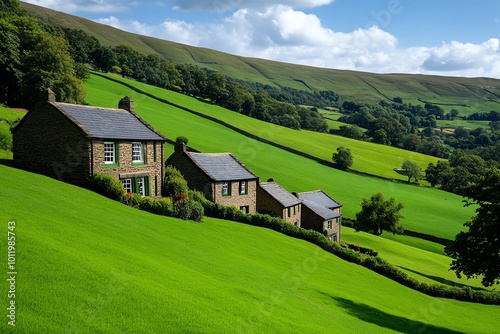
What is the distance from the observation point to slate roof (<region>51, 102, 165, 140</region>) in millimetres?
34522

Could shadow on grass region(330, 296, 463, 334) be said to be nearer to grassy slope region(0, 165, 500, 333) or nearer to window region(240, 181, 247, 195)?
grassy slope region(0, 165, 500, 333)

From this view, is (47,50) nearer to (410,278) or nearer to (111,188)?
(111,188)

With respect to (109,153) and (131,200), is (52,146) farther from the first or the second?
(131,200)

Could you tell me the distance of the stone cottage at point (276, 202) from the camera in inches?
2191

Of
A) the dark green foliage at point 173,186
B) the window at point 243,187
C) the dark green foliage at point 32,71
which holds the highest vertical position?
the dark green foliage at point 32,71

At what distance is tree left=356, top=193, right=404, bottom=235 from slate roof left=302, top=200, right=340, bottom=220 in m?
11.9

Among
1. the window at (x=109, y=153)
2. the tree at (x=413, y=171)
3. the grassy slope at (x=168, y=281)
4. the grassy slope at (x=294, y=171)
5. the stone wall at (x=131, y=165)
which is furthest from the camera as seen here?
the tree at (x=413, y=171)

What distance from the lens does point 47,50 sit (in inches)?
2852

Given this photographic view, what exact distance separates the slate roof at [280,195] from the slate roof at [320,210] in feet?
11.3

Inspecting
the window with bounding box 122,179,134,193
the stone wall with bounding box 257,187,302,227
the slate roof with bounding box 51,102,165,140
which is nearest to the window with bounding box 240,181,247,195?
the stone wall with bounding box 257,187,302,227

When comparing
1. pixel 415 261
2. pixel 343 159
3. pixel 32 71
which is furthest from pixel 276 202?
pixel 343 159

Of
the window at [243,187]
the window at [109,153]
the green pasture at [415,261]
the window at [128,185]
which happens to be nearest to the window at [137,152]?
the window at [128,185]

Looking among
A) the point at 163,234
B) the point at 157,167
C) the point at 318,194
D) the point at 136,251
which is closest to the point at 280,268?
the point at 163,234

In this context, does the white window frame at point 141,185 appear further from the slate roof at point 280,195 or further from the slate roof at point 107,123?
the slate roof at point 280,195
